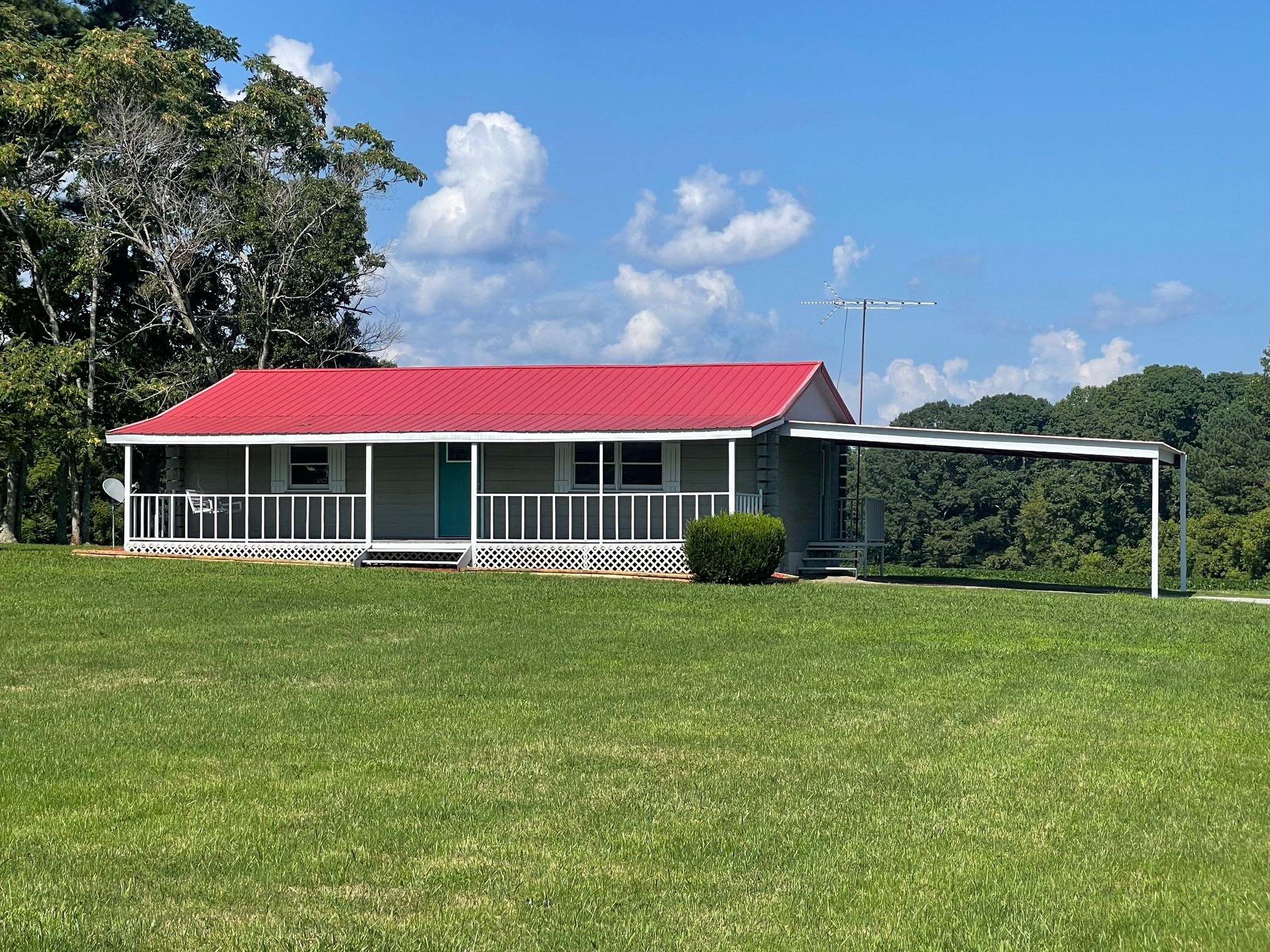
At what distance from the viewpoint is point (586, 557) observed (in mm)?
21797

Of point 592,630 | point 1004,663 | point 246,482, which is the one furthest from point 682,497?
point 1004,663

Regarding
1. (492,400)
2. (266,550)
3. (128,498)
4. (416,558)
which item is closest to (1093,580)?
(492,400)

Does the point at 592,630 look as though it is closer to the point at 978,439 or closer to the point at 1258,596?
the point at 978,439

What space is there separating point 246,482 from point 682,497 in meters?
7.10

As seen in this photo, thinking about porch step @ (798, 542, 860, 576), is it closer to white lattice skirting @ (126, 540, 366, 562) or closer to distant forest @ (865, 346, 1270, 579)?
white lattice skirting @ (126, 540, 366, 562)

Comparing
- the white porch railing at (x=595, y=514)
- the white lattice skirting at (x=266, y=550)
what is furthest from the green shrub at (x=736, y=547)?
the white lattice skirting at (x=266, y=550)

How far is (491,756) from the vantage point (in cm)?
781

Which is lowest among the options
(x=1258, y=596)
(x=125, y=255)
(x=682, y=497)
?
(x=1258, y=596)

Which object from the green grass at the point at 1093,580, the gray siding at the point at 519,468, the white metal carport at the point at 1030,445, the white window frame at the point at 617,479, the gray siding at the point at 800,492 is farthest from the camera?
the green grass at the point at 1093,580

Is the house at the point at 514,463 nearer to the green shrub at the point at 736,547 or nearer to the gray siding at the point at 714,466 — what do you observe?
the gray siding at the point at 714,466

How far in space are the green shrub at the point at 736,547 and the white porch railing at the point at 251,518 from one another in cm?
616

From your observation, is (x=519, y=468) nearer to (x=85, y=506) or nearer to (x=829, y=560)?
(x=829, y=560)

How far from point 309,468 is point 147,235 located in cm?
872

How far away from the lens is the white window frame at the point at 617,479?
23.1 meters
